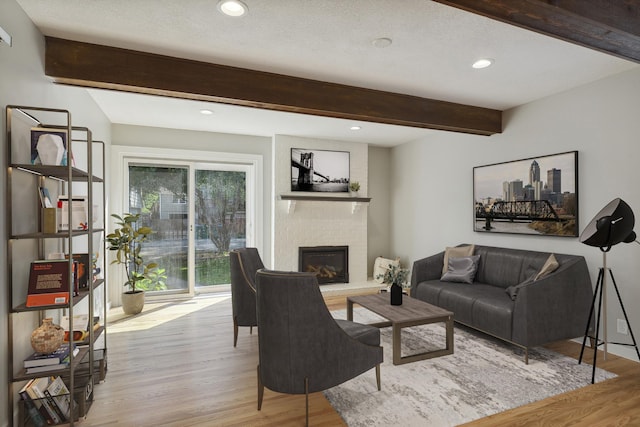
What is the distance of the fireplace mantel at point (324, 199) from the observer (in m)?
5.44

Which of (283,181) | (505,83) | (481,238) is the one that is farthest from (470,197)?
(283,181)

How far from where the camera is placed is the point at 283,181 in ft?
18.2

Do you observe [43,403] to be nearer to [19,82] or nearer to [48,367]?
[48,367]

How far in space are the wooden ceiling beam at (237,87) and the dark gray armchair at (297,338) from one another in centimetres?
181

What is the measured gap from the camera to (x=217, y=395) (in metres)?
2.48

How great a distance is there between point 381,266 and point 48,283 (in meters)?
4.92

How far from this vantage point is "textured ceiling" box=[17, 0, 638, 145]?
2174 mm

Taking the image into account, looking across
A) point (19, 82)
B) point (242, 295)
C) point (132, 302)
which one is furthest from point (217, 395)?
point (132, 302)

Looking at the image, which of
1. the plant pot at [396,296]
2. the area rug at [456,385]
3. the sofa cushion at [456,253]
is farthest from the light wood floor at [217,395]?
the sofa cushion at [456,253]

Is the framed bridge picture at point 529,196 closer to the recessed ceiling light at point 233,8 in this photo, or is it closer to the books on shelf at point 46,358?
the recessed ceiling light at point 233,8

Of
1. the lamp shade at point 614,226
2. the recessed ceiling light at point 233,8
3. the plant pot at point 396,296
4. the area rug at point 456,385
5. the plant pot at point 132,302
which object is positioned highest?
the recessed ceiling light at point 233,8

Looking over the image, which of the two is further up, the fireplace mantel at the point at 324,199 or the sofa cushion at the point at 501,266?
the fireplace mantel at the point at 324,199

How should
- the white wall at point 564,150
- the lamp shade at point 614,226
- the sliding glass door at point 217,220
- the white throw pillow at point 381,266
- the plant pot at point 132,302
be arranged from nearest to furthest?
the lamp shade at point 614,226, the white wall at point 564,150, the plant pot at point 132,302, the sliding glass door at point 217,220, the white throw pillow at point 381,266

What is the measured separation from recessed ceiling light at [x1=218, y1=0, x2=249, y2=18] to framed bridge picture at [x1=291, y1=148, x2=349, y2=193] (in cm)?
338
